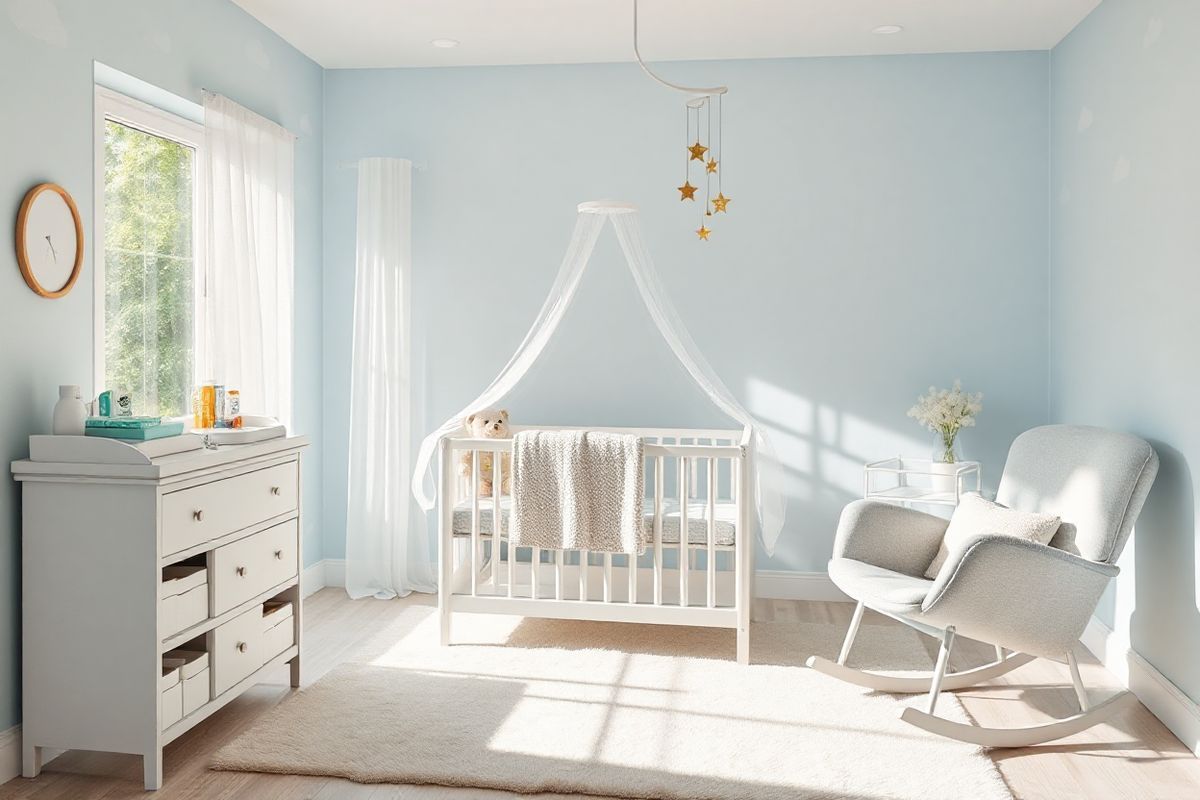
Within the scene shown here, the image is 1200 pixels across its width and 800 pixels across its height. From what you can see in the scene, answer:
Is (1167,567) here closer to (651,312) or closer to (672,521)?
(672,521)

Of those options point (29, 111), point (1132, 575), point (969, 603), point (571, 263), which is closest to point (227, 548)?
point (29, 111)

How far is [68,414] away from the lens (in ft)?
8.34

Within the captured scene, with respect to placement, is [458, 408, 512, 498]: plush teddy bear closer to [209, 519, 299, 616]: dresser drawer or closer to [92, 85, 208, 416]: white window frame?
[209, 519, 299, 616]: dresser drawer

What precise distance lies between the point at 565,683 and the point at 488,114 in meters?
2.64

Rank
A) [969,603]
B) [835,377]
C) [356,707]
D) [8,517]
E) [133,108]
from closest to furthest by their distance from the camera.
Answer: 1. [8,517]
2. [969,603]
3. [356,707]
4. [133,108]
5. [835,377]

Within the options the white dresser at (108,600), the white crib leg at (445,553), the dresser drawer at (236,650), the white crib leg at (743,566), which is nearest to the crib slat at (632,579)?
the white crib leg at (743,566)

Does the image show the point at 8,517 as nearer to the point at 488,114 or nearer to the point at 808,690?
the point at 808,690

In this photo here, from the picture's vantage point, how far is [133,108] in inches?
126

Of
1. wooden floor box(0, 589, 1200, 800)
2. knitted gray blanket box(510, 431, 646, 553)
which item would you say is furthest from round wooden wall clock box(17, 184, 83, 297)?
knitted gray blanket box(510, 431, 646, 553)

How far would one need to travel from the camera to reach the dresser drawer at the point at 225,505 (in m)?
2.50

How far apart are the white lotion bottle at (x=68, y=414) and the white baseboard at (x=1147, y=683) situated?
10.5 feet

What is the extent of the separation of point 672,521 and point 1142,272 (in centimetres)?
182

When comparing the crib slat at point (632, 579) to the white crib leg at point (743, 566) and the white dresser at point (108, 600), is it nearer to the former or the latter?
the white crib leg at point (743, 566)

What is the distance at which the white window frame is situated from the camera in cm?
291
